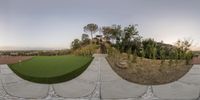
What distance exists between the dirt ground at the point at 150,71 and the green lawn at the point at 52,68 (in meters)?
0.42

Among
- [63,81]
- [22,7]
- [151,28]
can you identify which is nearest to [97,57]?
[63,81]

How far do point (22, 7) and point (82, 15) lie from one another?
796mm

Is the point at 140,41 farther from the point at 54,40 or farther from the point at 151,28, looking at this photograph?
the point at 54,40

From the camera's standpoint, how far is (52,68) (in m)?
4.12

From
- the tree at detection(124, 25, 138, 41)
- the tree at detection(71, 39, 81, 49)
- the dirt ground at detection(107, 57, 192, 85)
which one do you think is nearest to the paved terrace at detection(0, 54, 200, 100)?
the dirt ground at detection(107, 57, 192, 85)

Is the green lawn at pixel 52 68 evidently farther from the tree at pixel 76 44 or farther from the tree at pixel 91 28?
the tree at pixel 91 28

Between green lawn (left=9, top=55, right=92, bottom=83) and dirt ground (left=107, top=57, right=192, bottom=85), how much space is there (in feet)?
1.38

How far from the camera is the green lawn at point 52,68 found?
4125 mm

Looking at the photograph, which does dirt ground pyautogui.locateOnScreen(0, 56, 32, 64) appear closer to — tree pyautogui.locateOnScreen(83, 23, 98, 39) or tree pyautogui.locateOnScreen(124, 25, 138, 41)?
tree pyautogui.locateOnScreen(83, 23, 98, 39)

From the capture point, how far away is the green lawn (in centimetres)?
412

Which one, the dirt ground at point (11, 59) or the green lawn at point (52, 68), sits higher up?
the dirt ground at point (11, 59)

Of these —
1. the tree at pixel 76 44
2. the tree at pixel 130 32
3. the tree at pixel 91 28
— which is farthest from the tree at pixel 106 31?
the tree at pixel 76 44

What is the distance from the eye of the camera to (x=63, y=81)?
13.7 feet

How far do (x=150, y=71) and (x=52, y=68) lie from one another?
1271mm
